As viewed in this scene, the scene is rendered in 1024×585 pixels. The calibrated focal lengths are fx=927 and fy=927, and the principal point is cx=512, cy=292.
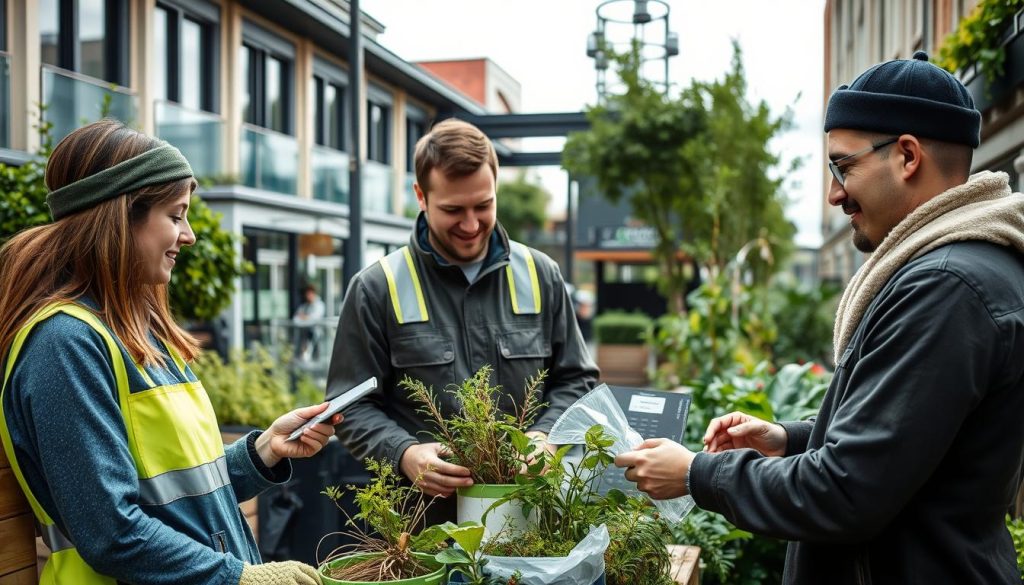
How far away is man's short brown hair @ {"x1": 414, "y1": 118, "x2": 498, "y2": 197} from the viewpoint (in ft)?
8.75

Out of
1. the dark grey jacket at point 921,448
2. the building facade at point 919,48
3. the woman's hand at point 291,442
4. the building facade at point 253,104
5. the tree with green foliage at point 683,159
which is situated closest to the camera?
the dark grey jacket at point 921,448

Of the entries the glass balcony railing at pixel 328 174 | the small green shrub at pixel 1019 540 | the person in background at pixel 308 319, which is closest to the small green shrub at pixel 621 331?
the glass balcony railing at pixel 328 174

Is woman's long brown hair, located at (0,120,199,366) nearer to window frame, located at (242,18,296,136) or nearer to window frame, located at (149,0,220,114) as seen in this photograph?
window frame, located at (149,0,220,114)

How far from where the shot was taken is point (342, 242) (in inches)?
837

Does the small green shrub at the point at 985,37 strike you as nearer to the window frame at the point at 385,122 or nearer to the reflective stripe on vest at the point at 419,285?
the reflective stripe on vest at the point at 419,285

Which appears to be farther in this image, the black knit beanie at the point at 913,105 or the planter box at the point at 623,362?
the planter box at the point at 623,362

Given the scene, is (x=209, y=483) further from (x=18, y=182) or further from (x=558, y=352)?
(x=18, y=182)

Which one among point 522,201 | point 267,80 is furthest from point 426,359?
point 522,201

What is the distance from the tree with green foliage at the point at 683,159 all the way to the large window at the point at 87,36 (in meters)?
6.85

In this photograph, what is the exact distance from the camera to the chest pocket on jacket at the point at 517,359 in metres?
2.75

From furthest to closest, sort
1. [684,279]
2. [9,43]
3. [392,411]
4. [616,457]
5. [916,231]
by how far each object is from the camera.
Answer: [684,279] → [9,43] → [392,411] → [616,457] → [916,231]

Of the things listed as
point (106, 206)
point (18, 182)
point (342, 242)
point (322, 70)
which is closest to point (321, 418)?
point (106, 206)

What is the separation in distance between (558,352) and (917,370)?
1.44m

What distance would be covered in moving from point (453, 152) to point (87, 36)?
10.9 m
